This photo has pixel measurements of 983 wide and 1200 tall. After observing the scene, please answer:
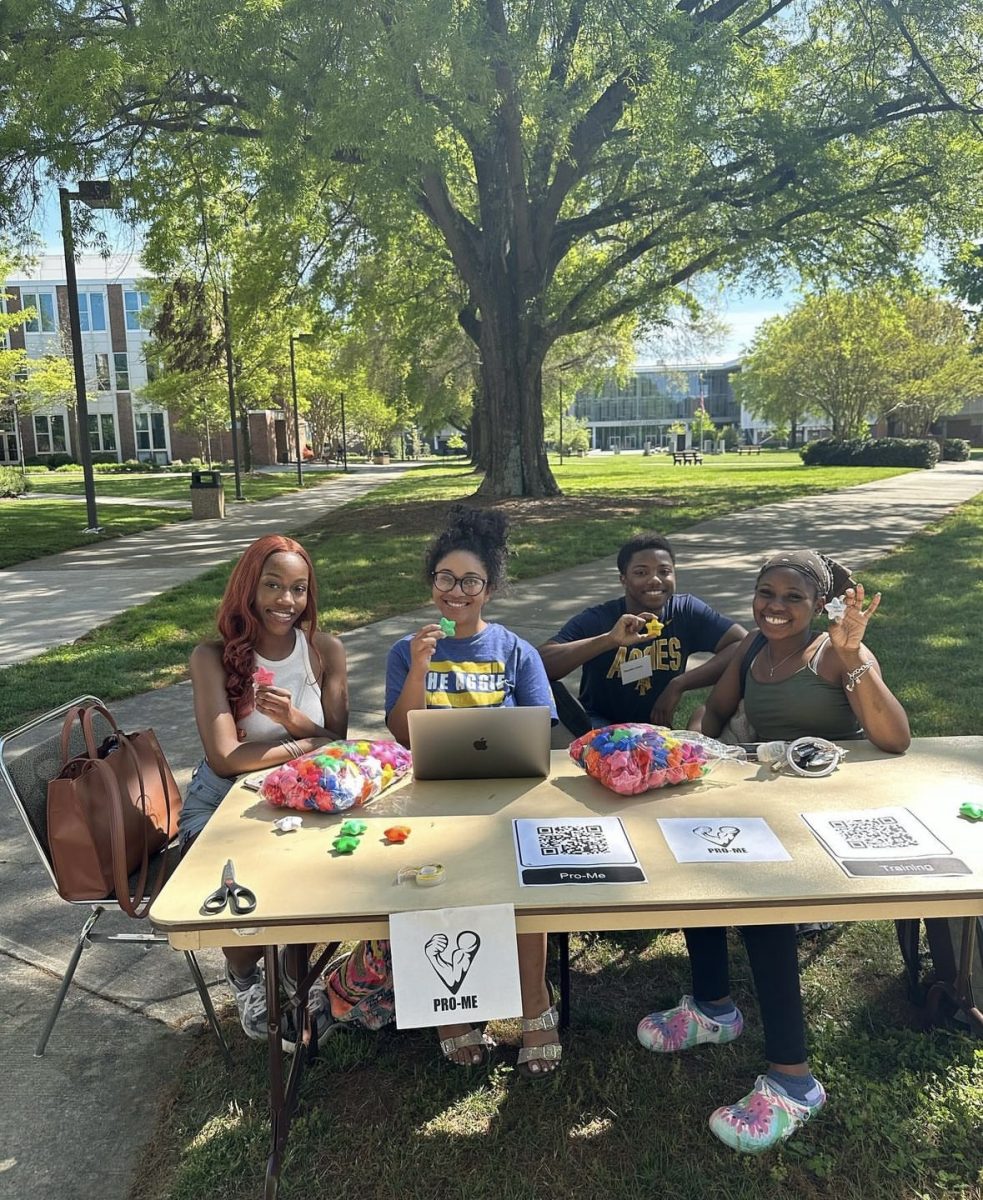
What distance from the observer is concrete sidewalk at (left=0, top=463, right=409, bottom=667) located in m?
8.34

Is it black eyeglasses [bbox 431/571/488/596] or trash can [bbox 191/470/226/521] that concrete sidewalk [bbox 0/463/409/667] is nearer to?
trash can [bbox 191/470/226/521]

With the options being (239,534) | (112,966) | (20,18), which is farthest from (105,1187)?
(239,534)

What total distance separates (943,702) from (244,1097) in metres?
4.58

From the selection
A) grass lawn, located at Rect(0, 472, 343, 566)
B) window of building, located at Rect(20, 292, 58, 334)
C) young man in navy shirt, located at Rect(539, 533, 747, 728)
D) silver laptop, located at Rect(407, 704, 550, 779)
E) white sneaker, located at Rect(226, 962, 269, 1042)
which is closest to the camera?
silver laptop, located at Rect(407, 704, 550, 779)

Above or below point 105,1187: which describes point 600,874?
above

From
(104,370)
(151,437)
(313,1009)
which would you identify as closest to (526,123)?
(313,1009)

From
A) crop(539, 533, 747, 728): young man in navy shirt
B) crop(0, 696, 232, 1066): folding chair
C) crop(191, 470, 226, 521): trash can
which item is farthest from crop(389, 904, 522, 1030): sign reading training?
crop(191, 470, 226, 521): trash can

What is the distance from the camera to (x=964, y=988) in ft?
8.70

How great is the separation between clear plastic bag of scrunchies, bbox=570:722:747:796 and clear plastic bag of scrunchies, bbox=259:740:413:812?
1.88 ft

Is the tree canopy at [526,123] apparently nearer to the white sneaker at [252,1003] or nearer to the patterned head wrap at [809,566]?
the patterned head wrap at [809,566]

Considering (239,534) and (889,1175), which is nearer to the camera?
(889,1175)

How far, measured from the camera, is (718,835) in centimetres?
215

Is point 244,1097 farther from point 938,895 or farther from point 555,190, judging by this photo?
point 555,190

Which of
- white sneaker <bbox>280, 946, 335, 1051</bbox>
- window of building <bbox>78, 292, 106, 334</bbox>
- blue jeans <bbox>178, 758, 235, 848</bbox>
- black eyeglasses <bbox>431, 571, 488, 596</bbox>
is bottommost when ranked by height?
white sneaker <bbox>280, 946, 335, 1051</bbox>
